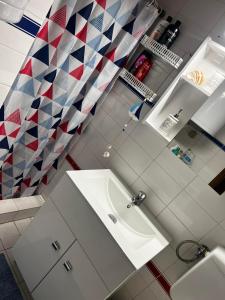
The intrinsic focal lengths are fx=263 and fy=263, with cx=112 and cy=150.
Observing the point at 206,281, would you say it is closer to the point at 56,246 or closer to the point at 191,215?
the point at 191,215

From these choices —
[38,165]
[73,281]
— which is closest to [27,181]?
[38,165]

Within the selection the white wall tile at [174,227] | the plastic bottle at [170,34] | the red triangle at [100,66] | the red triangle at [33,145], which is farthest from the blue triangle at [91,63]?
the white wall tile at [174,227]

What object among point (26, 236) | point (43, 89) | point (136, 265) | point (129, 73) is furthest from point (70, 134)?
point (136, 265)

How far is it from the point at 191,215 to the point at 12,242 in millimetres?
1419

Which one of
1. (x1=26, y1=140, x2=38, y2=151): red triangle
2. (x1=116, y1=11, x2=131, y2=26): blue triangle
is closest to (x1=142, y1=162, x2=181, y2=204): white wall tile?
(x1=26, y1=140, x2=38, y2=151): red triangle

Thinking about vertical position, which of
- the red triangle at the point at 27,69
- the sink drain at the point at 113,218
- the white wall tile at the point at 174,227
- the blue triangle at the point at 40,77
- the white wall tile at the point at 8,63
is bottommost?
the white wall tile at the point at 174,227

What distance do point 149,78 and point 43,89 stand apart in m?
0.74

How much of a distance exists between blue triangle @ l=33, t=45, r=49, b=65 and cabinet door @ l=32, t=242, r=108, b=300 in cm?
110

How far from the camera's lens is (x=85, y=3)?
4.79ft

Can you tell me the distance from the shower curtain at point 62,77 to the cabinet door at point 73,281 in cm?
79

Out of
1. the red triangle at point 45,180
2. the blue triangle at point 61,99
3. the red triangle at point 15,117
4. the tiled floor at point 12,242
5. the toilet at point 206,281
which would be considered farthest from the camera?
the red triangle at point 45,180

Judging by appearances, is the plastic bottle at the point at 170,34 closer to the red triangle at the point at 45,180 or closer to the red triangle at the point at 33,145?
the red triangle at the point at 33,145

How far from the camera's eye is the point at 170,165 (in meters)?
1.77

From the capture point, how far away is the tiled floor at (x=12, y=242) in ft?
6.34
